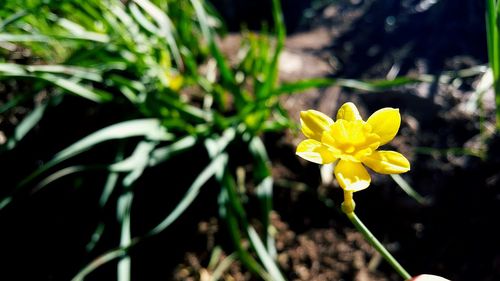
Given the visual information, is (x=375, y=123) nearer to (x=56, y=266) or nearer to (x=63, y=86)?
(x=63, y=86)

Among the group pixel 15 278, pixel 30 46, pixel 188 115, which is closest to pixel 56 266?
pixel 15 278

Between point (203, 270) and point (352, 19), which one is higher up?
point (352, 19)

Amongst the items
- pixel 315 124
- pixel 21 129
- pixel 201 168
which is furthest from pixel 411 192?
pixel 21 129

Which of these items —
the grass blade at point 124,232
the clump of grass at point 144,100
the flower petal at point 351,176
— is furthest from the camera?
the clump of grass at point 144,100

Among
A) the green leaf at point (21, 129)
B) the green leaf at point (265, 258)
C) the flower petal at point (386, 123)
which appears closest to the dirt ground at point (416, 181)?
the green leaf at point (265, 258)

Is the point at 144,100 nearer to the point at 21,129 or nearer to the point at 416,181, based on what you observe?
the point at 21,129

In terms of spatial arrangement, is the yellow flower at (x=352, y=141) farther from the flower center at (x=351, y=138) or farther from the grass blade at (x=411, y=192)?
the grass blade at (x=411, y=192)

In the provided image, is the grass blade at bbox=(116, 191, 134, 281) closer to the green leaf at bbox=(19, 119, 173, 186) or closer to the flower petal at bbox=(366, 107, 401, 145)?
the green leaf at bbox=(19, 119, 173, 186)

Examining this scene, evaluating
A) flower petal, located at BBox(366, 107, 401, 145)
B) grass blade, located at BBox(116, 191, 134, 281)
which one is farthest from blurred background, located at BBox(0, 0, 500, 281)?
flower petal, located at BBox(366, 107, 401, 145)
